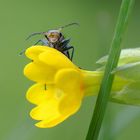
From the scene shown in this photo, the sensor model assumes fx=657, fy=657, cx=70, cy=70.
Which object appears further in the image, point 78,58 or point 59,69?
point 78,58

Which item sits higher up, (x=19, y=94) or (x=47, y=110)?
(x=47, y=110)

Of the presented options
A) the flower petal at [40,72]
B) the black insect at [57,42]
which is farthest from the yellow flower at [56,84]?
the black insect at [57,42]

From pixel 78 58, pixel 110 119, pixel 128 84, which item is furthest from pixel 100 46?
pixel 78 58

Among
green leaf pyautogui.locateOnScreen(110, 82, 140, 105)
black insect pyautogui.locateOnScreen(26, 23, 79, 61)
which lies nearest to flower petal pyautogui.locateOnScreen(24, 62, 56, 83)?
green leaf pyautogui.locateOnScreen(110, 82, 140, 105)

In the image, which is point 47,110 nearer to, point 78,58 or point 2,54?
point 78,58

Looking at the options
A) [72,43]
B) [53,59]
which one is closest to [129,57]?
[53,59]

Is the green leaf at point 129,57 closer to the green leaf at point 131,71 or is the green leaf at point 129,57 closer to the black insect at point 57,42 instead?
the green leaf at point 131,71
